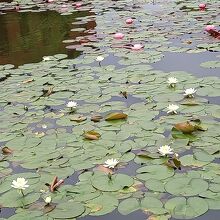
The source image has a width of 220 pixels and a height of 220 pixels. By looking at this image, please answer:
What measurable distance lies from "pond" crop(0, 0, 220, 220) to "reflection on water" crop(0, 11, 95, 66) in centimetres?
4

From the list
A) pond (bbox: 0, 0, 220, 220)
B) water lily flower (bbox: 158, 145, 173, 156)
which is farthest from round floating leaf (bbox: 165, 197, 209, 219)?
water lily flower (bbox: 158, 145, 173, 156)

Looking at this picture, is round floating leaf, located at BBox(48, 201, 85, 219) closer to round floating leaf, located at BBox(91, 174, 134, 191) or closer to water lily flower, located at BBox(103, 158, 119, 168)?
round floating leaf, located at BBox(91, 174, 134, 191)

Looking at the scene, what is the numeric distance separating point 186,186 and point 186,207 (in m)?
0.16

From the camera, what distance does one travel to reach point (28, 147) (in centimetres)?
246

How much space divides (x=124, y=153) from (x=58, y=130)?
584 millimetres

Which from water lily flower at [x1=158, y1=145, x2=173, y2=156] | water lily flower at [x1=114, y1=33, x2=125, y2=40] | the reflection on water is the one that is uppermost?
water lily flower at [x1=158, y1=145, x2=173, y2=156]

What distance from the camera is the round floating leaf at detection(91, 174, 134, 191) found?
1.95 metres

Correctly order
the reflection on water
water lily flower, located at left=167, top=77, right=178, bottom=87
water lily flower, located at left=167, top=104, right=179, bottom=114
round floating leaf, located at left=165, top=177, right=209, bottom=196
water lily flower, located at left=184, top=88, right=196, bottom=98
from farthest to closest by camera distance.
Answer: the reflection on water → water lily flower, located at left=167, top=77, right=178, bottom=87 → water lily flower, located at left=184, top=88, right=196, bottom=98 → water lily flower, located at left=167, top=104, right=179, bottom=114 → round floating leaf, located at left=165, top=177, right=209, bottom=196

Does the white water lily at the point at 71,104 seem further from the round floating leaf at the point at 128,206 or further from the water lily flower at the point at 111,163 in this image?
the round floating leaf at the point at 128,206

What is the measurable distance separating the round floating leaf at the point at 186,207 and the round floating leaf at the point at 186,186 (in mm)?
57

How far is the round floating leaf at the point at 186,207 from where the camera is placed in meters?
1.71

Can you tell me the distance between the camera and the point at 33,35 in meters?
6.00

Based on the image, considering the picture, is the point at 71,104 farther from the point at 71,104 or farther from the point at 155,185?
the point at 155,185

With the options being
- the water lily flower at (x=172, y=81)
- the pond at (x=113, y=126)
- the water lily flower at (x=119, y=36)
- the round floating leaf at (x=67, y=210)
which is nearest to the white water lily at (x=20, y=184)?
the pond at (x=113, y=126)
